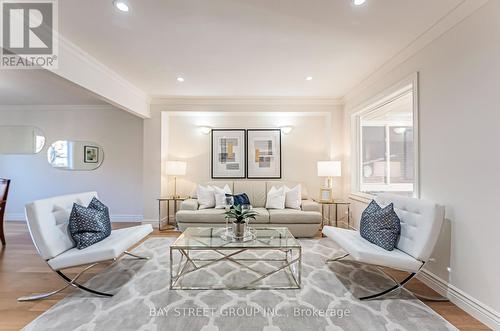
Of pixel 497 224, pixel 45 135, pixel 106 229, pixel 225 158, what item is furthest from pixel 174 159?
pixel 497 224

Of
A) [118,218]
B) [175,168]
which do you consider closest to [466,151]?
[175,168]

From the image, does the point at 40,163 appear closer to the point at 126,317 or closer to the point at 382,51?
the point at 126,317

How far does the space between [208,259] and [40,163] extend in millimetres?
4913

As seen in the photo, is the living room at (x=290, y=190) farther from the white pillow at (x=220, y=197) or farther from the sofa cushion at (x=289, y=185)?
the sofa cushion at (x=289, y=185)

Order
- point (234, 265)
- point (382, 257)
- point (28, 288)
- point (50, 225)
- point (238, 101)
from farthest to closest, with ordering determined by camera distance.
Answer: point (238, 101), point (234, 265), point (28, 288), point (50, 225), point (382, 257)

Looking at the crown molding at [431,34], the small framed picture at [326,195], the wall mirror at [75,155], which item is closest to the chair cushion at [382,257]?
the small framed picture at [326,195]

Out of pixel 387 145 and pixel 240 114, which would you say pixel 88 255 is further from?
pixel 387 145

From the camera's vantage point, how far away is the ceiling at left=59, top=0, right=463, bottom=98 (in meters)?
2.05

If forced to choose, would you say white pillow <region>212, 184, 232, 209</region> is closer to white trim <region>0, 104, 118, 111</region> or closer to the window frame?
the window frame

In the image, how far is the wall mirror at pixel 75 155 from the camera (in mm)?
5215

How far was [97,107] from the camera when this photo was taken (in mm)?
5184

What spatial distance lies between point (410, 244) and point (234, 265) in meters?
1.88

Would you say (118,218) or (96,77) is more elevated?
(96,77)

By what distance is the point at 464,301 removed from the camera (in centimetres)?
201
